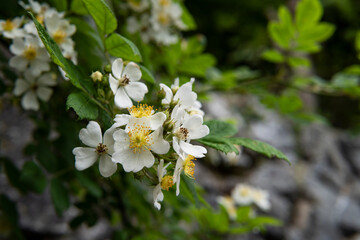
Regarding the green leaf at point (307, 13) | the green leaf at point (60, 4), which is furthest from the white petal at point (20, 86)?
the green leaf at point (307, 13)

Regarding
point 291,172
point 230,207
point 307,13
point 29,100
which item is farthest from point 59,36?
point 291,172

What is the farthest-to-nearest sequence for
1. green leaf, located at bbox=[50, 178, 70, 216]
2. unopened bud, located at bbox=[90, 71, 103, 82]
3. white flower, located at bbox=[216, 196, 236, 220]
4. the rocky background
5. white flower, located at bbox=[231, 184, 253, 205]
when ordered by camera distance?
the rocky background < white flower, located at bbox=[231, 184, 253, 205] < white flower, located at bbox=[216, 196, 236, 220] < green leaf, located at bbox=[50, 178, 70, 216] < unopened bud, located at bbox=[90, 71, 103, 82]

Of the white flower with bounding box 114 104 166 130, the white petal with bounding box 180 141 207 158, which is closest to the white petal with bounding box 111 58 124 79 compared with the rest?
the white flower with bounding box 114 104 166 130

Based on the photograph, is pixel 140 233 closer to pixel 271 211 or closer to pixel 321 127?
pixel 271 211

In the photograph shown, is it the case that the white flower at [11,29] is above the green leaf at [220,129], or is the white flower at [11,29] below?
above

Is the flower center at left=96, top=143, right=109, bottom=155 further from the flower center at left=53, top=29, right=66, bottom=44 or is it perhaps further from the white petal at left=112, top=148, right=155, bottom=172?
the flower center at left=53, top=29, right=66, bottom=44

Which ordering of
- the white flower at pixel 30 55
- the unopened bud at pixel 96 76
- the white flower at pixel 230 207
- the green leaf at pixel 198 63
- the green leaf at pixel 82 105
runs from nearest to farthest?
the green leaf at pixel 82 105 < the unopened bud at pixel 96 76 < the white flower at pixel 30 55 < the green leaf at pixel 198 63 < the white flower at pixel 230 207

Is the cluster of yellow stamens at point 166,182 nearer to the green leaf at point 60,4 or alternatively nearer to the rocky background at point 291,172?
the green leaf at point 60,4
